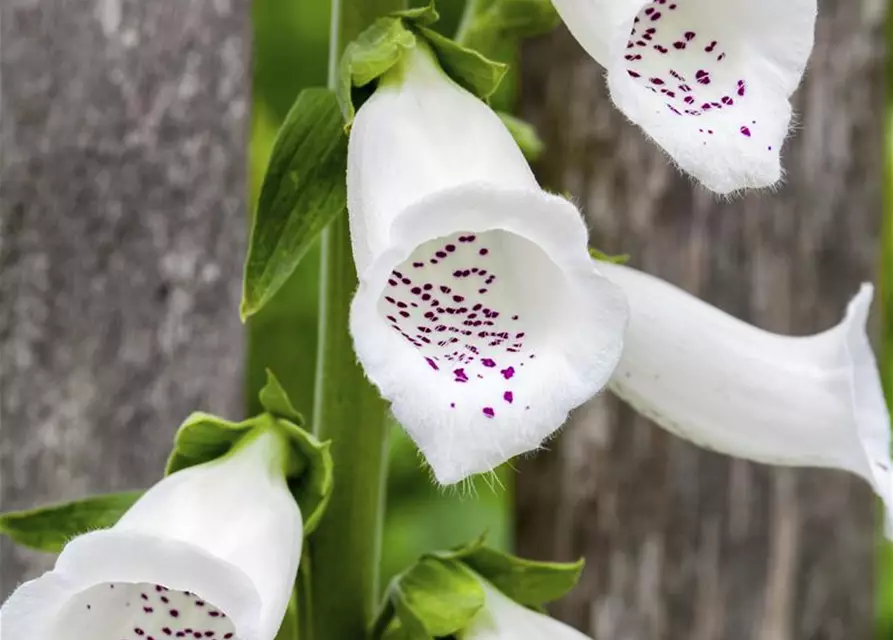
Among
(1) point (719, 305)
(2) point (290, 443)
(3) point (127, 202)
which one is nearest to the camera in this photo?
(2) point (290, 443)

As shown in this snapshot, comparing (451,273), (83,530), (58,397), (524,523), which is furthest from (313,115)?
(524,523)

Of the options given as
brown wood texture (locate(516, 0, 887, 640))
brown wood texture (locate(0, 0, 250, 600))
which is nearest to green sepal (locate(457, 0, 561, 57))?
brown wood texture (locate(0, 0, 250, 600))

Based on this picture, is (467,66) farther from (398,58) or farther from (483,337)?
(483,337)

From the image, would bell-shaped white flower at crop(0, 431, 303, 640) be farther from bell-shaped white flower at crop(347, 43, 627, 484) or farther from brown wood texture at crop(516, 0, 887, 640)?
brown wood texture at crop(516, 0, 887, 640)

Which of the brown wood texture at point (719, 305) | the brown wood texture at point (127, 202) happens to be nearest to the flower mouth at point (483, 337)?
the brown wood texture at point (127, 202)

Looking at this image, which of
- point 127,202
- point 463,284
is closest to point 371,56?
point 463,284

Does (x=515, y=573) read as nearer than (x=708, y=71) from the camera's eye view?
No

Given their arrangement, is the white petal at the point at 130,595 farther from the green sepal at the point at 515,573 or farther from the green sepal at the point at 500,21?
the green sepal at the point at 500,21
